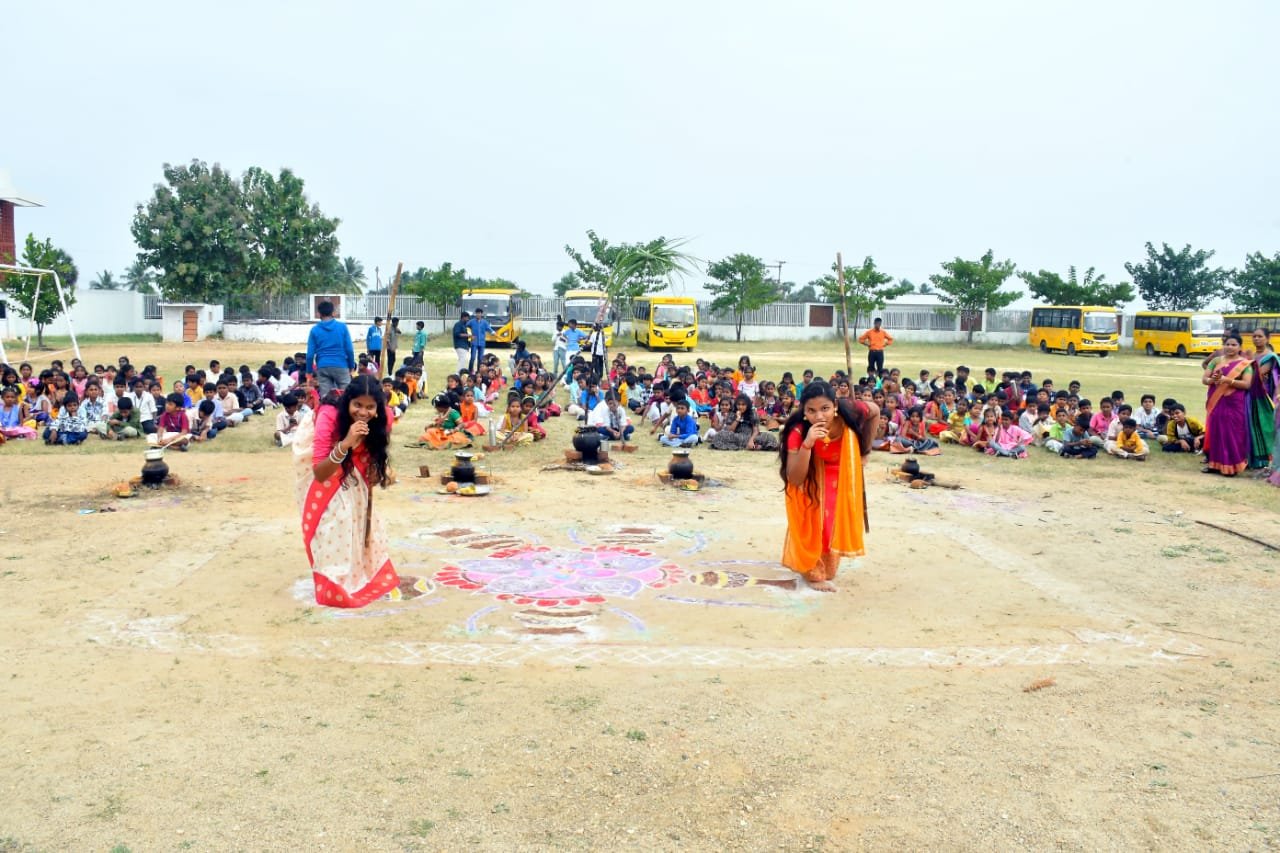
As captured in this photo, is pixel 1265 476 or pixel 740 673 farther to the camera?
pixel 1265 476

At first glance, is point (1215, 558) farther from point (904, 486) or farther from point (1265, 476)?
point (1265, 476)

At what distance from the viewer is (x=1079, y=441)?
13148mm

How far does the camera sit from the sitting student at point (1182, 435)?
13.3 meters

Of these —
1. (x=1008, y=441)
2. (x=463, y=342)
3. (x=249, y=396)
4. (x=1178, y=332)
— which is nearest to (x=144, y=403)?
(x=249, y=396)

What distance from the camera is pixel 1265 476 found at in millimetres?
11523

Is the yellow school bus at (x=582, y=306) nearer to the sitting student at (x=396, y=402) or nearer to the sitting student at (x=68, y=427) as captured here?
the sitting student at (x=396, y=402)

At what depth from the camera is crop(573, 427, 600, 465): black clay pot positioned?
1140 centimetres

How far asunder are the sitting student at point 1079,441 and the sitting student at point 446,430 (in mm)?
7673

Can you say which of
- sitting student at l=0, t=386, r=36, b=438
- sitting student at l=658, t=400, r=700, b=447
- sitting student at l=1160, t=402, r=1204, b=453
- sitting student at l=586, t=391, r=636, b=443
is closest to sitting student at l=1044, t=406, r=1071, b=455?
sitting student at l=1160, t=402, r=1204, b=453

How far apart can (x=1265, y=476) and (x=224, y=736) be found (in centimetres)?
1143

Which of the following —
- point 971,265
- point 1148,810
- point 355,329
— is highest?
point 971,265

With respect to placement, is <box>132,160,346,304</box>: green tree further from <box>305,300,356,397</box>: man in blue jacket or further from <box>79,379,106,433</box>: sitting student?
<box>305,300,356,397</box>: man in blue jacket

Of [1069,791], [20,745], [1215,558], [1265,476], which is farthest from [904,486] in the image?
[20,745]

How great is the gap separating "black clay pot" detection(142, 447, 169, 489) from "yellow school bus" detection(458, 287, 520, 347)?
849 inches
